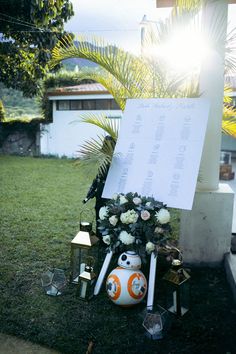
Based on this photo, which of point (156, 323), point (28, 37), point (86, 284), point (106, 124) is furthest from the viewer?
point (28, 37)

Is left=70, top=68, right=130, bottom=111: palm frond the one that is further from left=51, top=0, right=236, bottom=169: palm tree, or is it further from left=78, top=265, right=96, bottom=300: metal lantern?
left=78, top=265, right=96, bottom=300: metal lantern

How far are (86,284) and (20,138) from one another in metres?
11.4

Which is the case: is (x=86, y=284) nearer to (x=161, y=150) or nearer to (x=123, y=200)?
(x=123, y=200)

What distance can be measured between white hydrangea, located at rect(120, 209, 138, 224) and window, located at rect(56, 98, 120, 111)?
1014 centimetres

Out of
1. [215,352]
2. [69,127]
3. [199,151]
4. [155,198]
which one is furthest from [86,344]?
[69,127]

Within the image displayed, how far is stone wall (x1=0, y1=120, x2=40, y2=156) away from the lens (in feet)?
43.2

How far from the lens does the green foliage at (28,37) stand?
6062 millimetres

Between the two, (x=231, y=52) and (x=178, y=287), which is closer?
(x=178, y=287)

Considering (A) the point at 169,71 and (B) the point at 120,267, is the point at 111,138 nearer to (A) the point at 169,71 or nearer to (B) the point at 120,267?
(A) the point at 169,71

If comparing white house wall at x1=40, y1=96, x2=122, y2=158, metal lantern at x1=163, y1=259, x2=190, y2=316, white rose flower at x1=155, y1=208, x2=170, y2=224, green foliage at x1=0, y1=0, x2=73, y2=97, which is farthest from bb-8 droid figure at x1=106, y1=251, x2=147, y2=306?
Answer: white house wall at x1=40, y1=96, x2=122, y2=158

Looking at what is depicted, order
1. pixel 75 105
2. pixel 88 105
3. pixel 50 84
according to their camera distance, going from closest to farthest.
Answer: pixel 88 105
pixel 75 105
pixel 50 84

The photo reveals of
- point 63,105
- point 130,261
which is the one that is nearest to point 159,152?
point 130,261

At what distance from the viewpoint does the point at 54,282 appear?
9.49 ft

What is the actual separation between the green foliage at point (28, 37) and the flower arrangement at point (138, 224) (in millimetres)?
4500
